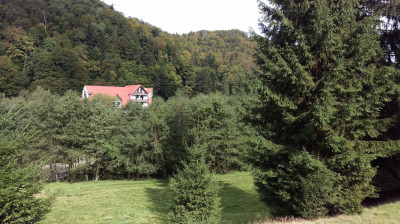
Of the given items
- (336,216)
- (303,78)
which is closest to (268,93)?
(303,78)

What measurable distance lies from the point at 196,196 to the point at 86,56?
3800 inches

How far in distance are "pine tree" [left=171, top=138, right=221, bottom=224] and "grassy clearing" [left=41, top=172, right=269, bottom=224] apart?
2522 mm

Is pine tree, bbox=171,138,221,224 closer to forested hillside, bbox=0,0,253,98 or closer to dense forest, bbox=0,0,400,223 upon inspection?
dense forest, bbox=0,0,400,223

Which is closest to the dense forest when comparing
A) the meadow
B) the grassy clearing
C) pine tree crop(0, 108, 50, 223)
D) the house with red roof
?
pine tree crop(0, 108, 50, 223)

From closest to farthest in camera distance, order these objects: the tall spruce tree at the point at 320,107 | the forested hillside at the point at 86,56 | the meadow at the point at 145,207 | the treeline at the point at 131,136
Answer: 1. the tall spruce tree at the point at 320,107
2. the meadow at the point at 145,207
3. the treeline at the point at 131,136
4. the forested hillside at the point at 86,56

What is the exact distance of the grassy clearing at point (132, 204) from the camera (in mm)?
14641

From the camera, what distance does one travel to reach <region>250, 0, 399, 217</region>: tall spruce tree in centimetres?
870

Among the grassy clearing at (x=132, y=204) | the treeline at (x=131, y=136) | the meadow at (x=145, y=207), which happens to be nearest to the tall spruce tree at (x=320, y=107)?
the meadow at (x=145, y=207)

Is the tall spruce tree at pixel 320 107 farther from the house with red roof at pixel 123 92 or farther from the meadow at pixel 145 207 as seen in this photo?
the house with red roof at pixel 123 92

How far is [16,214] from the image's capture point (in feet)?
24.2

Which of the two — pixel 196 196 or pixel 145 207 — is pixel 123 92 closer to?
pixel 145 207

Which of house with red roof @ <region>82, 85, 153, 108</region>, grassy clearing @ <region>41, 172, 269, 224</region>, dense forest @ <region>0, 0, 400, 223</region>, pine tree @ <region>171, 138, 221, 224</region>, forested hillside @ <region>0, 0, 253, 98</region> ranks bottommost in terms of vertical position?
grassy clearing @ <region>41, 172, 269, 224</region>

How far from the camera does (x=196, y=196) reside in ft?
33.8

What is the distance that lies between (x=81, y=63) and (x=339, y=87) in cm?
9153
